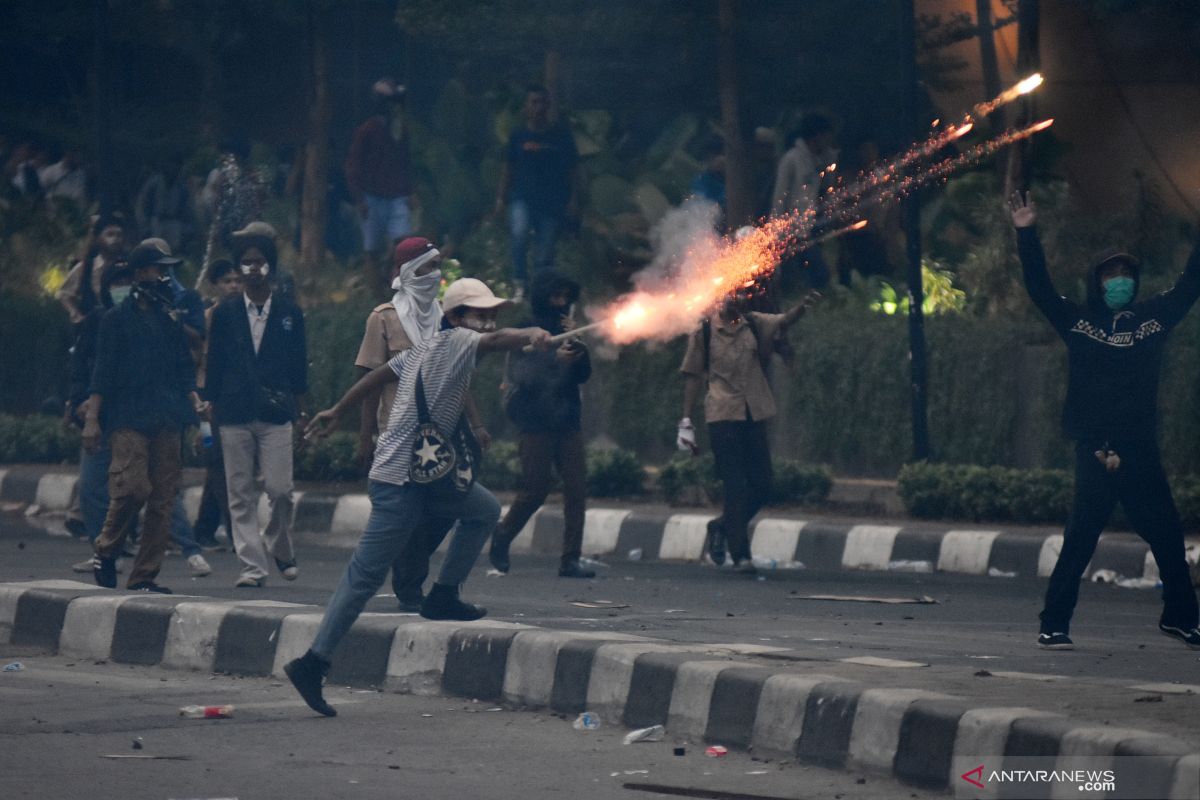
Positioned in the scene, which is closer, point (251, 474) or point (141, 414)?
point (141, 414)

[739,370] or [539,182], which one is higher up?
[539,182]

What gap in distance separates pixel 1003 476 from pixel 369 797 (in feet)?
27.6

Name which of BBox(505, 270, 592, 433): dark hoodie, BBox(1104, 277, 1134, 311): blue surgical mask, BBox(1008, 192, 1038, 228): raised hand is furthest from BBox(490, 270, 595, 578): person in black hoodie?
BBox(1104, 277, 1134, 311): blue surgical mask

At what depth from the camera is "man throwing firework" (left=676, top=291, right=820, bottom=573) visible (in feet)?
43.0

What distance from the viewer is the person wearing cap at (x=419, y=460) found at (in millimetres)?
8250

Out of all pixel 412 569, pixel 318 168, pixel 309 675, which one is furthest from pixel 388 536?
pixel 318 168

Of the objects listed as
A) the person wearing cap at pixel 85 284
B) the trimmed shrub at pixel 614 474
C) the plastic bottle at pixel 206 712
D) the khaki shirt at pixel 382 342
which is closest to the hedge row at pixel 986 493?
the trimmed shrub at pixel 614 474

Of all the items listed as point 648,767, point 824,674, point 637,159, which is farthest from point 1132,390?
point 637,159

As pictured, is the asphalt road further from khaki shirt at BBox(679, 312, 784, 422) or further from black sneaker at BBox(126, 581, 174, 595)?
khaki shirt at BBox(679, 312, 784, 422)

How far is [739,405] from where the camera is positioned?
13.1 metres

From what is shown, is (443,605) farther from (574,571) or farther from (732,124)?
(732,124)

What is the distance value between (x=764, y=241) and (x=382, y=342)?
11.8ft

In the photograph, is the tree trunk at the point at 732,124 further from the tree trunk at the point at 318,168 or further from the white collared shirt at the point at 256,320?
the white collared shirt at the point at 256,320

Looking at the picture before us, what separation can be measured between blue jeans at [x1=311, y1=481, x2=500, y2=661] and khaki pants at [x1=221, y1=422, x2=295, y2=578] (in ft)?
8.99
